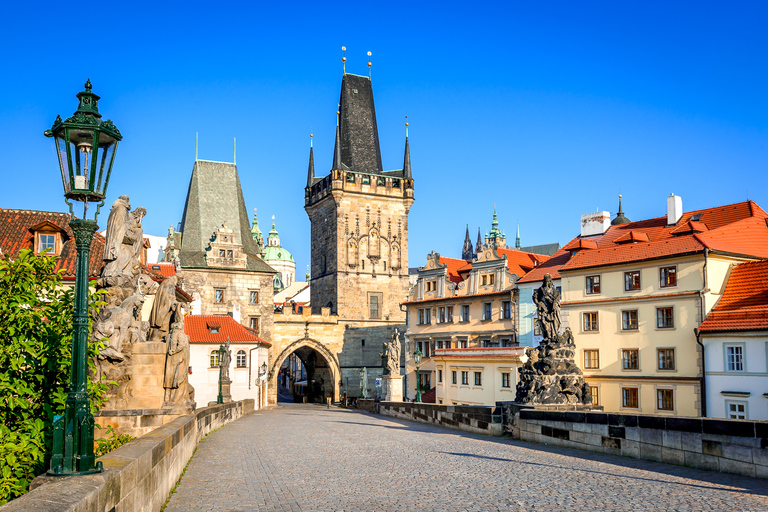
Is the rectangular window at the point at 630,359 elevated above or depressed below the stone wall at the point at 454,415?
above

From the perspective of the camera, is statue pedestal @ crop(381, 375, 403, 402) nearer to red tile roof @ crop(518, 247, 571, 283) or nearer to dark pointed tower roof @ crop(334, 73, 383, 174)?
red tile roof @ crop(518, 247, 571, 283)

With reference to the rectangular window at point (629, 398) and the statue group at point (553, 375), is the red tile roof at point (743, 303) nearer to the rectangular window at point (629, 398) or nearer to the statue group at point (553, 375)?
the rectangular window at point (629, 398)

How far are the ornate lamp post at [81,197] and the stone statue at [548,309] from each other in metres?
12.9

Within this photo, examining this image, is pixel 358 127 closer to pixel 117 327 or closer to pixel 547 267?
pixel 547 267

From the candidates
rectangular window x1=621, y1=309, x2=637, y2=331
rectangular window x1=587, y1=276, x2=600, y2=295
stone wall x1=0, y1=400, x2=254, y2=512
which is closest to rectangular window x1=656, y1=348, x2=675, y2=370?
rectangular window x1=621, y1=309, x2=637, y2=331

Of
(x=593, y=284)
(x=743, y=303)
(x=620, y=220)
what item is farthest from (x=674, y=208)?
(x=620, y=220)

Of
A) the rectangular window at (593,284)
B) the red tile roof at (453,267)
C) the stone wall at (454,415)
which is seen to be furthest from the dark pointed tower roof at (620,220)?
the stone wall at (454,415)

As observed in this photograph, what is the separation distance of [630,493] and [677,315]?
2430 centimetres

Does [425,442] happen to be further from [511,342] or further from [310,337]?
[310,337]

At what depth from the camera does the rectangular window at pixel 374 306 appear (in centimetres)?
6450

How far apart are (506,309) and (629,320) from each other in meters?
11.9

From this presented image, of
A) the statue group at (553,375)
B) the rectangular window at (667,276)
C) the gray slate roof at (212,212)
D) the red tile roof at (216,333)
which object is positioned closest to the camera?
the statue group at (553,375)

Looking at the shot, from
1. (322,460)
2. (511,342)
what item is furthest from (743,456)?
(511,342)

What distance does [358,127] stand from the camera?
69.4 metres
